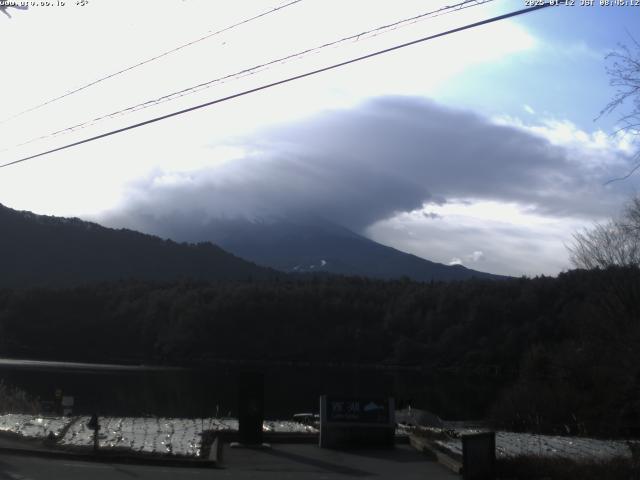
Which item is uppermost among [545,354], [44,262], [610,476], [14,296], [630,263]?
[44,262]

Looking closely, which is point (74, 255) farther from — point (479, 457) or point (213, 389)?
point (479, 457)

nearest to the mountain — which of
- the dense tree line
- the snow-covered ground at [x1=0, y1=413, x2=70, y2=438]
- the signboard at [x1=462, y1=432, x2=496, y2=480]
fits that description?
the dense tree line

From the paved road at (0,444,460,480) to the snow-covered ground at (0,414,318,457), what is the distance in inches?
42.5

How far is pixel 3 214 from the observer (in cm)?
16538

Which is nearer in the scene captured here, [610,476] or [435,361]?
[610,476]

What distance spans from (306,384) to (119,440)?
6580 centimetres

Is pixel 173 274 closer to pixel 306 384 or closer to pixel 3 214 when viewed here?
pixel 3 214

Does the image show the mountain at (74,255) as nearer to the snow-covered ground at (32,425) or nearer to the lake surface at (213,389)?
the lake surface at (213,389)

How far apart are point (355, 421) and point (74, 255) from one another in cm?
16203

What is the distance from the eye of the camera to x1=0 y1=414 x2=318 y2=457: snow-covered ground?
1822 cm

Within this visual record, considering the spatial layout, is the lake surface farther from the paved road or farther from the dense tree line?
the paved road

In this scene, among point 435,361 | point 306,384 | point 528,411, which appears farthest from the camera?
point 435,361

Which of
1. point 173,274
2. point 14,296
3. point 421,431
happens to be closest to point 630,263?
point 421,431

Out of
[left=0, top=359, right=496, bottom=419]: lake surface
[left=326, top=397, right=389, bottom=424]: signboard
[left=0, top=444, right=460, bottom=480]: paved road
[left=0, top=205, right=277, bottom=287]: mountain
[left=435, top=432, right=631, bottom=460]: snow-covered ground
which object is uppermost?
[left=0, top=205, right=277, bottom=287]: mountain
